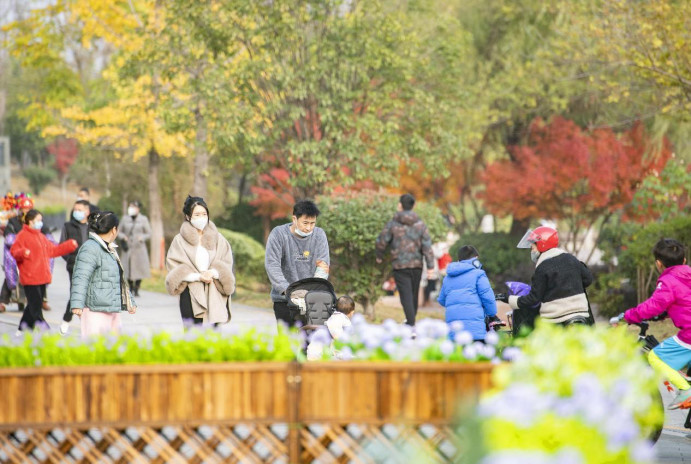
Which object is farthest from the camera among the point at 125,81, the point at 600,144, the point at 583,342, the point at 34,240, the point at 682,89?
the point at 125,81

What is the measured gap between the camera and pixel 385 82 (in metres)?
20.8

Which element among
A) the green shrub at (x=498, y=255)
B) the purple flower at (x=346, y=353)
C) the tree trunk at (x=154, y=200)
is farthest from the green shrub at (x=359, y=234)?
the tree trunk at (x=154, y=200)

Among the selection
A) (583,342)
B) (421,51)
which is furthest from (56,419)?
(421,51)

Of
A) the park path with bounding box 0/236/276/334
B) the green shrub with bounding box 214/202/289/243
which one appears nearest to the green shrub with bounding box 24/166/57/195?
the green shrub with bounding box 214/202/289/243

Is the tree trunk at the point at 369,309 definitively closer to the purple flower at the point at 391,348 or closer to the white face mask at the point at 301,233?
the white face mask at the point at 301,233

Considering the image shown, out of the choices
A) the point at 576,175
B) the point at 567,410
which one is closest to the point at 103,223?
the point at 567,410

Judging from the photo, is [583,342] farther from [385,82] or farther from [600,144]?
[600,144]

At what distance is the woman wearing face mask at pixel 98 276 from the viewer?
29.7 ft

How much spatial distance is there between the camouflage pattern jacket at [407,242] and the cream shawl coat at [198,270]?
15.0 feet

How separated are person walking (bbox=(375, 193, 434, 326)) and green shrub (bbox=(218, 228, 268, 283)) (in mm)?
8380

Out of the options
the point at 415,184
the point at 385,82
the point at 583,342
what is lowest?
the point at 583,342

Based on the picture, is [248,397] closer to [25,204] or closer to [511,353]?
[511,353]

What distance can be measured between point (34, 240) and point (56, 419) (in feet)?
29.3

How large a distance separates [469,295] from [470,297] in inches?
0.8
